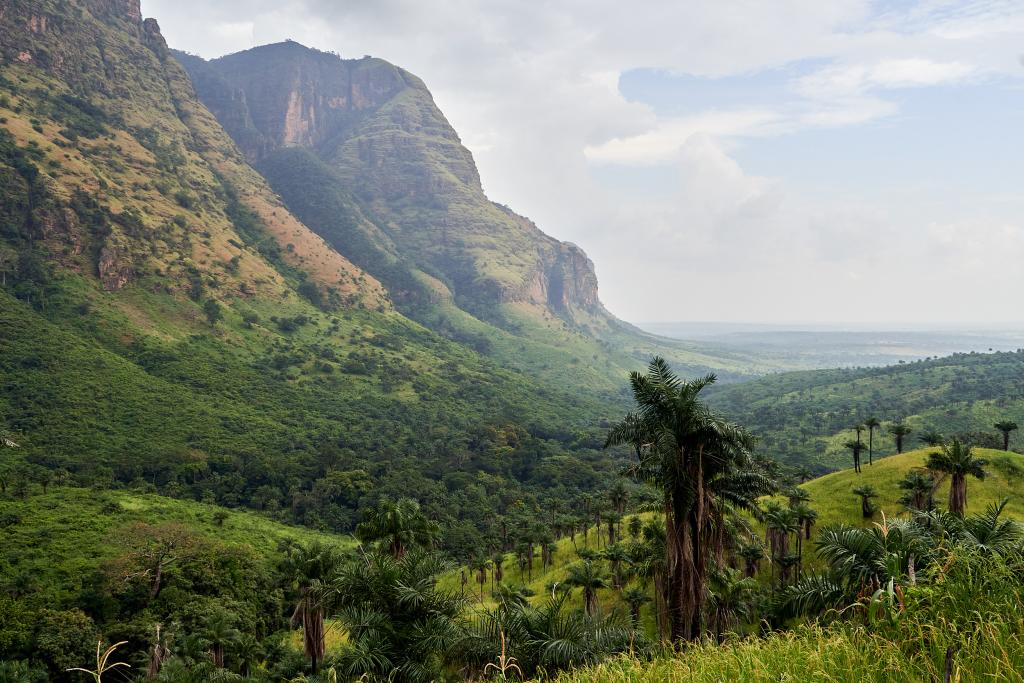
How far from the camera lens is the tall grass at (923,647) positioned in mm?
5594

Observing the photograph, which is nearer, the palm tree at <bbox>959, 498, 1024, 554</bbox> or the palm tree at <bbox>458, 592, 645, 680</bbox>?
the palm tree at <bbox>959, 498, 1024, 554</bbox>

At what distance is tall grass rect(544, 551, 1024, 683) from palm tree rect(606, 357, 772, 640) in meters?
8.88

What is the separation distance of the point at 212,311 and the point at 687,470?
163720 millimetres

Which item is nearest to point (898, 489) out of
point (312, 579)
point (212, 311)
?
point (312, 579)

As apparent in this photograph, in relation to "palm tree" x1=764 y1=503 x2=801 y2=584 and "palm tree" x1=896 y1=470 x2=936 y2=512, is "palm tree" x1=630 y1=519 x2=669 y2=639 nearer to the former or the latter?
"palm tree" x1=764 y1=503 x2=801 y2=584

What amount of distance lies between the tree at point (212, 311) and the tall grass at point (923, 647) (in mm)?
167695

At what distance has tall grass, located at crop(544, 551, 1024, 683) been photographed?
5594mm

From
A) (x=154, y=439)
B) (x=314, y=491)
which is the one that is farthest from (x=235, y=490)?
Result: (x=154, y=439)

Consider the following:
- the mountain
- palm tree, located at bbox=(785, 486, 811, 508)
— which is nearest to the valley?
the mountain

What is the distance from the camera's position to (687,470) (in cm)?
1711

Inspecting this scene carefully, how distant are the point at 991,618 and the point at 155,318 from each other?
544 ft

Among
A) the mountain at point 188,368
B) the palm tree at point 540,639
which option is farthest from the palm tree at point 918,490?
the mountain at point 188,368

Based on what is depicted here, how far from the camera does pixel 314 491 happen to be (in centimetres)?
9500

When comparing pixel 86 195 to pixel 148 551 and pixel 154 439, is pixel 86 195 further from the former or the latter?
pixel 148 551
